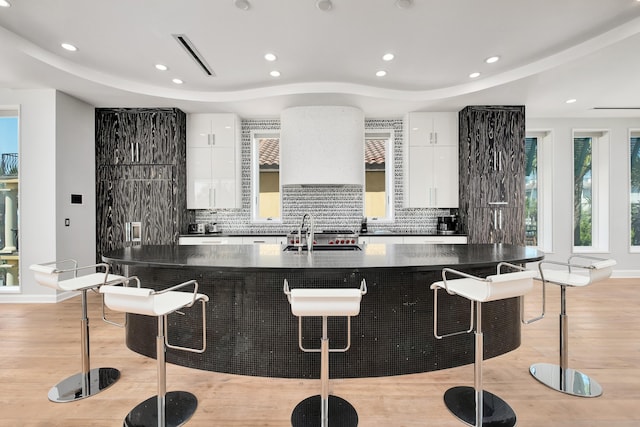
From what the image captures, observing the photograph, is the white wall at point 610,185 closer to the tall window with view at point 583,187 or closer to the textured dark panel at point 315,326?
the tall window with view at point 583,187

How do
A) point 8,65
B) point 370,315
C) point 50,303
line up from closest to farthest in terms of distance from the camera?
point 370,315 < point 8,65 < point 50,303

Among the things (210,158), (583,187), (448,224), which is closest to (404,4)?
(448,224)

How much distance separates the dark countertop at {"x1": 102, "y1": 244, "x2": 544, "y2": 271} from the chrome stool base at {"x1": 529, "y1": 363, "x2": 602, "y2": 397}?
2.74 ft

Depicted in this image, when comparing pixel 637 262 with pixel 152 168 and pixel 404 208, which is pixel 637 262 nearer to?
pixel 404 208

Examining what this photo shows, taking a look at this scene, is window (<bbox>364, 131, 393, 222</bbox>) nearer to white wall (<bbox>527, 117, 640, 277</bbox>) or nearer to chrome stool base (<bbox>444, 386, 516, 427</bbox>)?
white wall (<bbox>527, 117, 640, 277</bbox>)

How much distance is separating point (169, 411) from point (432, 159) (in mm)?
4546

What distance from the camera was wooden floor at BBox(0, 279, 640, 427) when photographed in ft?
6.32

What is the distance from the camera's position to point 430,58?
3.54 meters

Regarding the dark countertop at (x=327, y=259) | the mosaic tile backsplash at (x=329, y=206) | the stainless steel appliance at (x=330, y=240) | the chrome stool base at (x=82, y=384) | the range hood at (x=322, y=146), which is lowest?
the chrome stool base at (x=82, y=384)

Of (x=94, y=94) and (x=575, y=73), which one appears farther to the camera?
(x=94, y=94)

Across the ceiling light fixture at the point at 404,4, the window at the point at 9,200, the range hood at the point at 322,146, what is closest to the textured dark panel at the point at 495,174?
the range hood at the point at 322,146

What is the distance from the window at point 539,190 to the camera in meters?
5.66

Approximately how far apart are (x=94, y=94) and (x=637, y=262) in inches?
353

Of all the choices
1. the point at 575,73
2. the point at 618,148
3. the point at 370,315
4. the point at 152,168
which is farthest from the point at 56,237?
the point at 618,148
